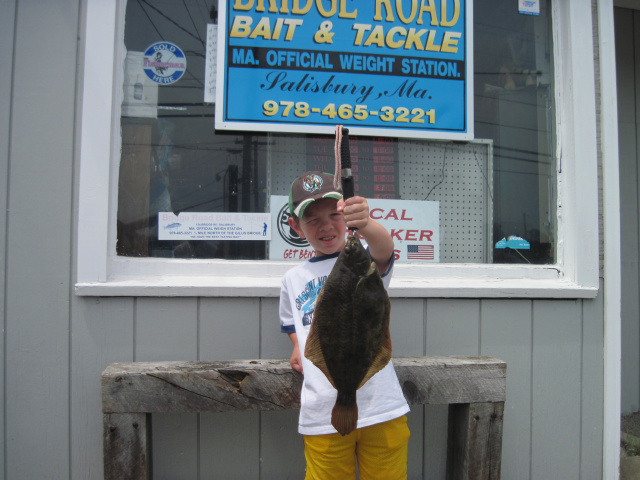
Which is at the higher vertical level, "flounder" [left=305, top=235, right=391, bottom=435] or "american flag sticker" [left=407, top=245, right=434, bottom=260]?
"american flag sticker" [left=407, top=245, right=434, bottom=260]

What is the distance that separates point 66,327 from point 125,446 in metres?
0.76

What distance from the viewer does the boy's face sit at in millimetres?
1746

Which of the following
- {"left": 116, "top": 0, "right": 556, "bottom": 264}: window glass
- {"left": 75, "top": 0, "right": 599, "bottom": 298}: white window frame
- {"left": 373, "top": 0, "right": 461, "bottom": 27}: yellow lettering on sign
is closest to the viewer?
{"left": 75, "top": 0, "right": 599, "bottom": 298}: white window frame

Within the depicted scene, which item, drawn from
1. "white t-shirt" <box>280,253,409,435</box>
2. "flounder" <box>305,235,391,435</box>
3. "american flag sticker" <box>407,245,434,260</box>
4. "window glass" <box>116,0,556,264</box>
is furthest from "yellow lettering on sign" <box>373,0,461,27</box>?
"flounder" <box>305,235,391,435</box>

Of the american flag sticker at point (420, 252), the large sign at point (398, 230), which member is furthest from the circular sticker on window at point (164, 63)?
the american flag sticker at point (420, 252)

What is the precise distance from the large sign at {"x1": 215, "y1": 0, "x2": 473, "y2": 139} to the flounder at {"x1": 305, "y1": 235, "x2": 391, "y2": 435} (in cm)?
153

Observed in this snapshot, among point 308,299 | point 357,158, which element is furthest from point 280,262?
point 357,158

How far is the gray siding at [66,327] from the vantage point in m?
2.26

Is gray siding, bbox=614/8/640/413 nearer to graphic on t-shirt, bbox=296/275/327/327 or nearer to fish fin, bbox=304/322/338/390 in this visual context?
graphic on t-shirt, bbox=296/275/327/327

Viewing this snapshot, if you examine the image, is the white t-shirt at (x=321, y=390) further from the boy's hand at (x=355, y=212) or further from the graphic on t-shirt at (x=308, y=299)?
the boy's hand at (x=355, y=212)

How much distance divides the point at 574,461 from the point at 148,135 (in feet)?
11.3

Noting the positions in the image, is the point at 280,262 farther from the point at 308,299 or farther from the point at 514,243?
the point at 514,243

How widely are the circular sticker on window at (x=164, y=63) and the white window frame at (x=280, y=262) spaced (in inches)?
6.8

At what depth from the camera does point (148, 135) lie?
2541 mm
